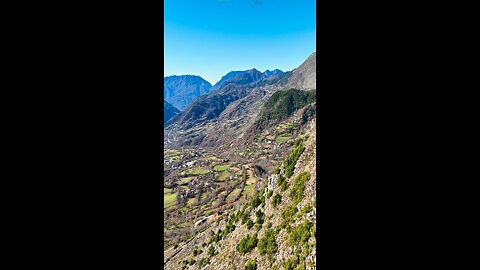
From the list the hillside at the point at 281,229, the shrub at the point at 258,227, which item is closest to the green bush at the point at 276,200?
the hillside at the point at 281,229

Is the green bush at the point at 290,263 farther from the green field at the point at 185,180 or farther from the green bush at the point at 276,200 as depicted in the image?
the green field at the point at 185,180

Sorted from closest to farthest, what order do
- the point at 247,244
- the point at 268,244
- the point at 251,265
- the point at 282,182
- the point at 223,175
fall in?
the point at 251,265
the point at 268,244
the point at 247,244
the point at 282,182
the point at 223,175

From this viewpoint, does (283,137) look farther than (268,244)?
Yes

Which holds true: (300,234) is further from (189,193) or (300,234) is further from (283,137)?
(283,137)

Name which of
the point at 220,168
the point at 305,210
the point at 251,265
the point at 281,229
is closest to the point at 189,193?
the point at 220,168

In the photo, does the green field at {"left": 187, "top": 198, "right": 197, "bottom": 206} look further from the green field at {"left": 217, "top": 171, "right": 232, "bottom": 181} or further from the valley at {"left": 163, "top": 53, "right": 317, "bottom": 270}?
the green field at {"left": 217, "top": 171, "right": 232, "bottom": 181}
